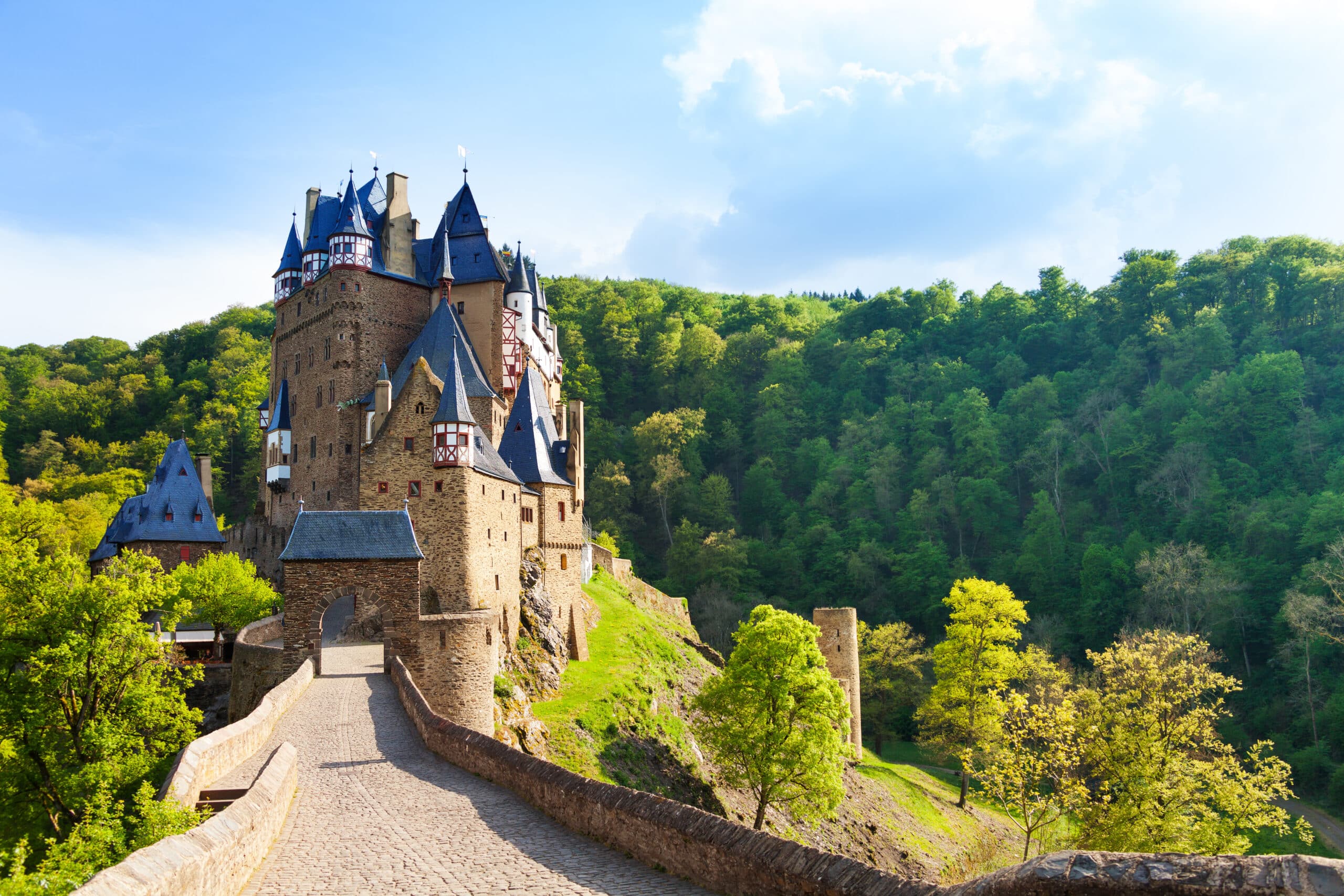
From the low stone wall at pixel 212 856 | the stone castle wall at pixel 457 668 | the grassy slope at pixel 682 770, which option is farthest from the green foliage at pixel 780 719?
the low stone wall at pixel 212 856

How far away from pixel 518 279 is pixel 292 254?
45.2 ft

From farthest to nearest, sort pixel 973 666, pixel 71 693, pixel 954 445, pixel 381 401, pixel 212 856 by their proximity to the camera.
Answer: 1. pixel 954 445
2. pixel 973 666
3. pixel 381 401
4. pixel 71 693
5. pixel 212 856

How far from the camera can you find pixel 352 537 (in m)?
25.0

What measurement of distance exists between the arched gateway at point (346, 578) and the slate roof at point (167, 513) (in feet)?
79.9

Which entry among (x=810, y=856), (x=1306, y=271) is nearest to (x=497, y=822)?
(x=810, y=856)

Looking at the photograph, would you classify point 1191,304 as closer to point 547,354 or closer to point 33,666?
point 547,354

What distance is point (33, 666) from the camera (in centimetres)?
2062

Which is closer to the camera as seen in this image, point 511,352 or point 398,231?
point 511,352

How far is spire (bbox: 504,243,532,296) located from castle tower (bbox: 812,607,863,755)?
71.3ft

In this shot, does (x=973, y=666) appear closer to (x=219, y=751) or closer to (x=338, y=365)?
(x=338, y=365)

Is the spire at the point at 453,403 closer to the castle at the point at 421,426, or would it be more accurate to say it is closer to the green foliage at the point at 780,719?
the castle at the point at 421,426

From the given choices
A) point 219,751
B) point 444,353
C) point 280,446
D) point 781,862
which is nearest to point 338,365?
point 280,446

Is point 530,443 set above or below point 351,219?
below

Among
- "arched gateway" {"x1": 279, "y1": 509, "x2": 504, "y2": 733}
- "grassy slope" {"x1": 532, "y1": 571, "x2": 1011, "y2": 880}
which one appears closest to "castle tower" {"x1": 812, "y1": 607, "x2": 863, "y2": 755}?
"grassy slope" {"x1": 532, "y1": 571, "x2": 1011, "y2": 880}
